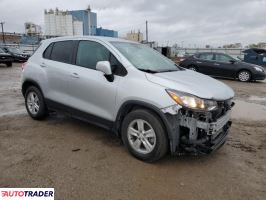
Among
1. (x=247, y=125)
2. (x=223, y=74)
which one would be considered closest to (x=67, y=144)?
(x=247, y=125)

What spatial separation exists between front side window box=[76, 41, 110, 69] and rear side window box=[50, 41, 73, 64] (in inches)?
10.1

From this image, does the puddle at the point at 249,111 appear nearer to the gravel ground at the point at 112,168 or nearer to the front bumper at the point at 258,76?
the gravel ground at the point at 112,168

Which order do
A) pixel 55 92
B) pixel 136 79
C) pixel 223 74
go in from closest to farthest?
pixel 136 79 < pixel 55 92 < pixel 223 74

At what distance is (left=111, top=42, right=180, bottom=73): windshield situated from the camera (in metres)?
4.52

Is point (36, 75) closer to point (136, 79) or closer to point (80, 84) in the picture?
point (80, 84)

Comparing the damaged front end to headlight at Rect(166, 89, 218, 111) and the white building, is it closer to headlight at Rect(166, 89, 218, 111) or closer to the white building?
headlight at Rect(166, 89, 218, 111)

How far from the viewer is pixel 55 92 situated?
5406 mm

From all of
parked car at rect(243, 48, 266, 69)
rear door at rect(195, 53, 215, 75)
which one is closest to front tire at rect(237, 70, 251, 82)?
rear door at rect(195, 53, 215, 75)

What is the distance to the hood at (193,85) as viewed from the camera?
152 inches

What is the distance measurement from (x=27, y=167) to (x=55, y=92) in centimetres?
180

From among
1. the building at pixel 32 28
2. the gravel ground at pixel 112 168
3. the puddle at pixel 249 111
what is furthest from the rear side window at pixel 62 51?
the building at pixel 32 28

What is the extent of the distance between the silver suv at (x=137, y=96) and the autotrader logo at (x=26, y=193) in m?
1.40

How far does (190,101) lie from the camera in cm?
376

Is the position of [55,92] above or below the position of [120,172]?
above
